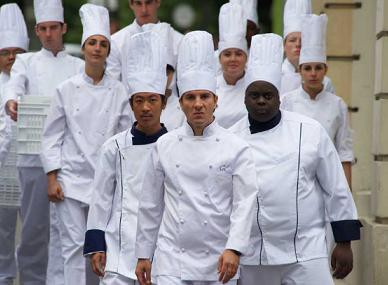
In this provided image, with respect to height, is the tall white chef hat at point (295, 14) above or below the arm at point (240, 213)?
above

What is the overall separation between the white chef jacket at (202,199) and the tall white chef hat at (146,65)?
2.84ft

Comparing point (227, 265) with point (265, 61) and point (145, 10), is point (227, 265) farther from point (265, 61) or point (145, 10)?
point (145, 10)

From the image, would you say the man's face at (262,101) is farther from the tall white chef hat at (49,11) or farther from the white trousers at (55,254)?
the tall white chef hat at (49,11)

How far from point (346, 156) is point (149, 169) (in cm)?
311

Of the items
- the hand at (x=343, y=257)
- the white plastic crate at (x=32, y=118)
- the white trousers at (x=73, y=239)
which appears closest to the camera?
the hand at (x=343, y=257)

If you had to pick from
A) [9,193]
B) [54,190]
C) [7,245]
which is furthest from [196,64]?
[7,245]

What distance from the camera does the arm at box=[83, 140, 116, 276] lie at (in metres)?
8.76

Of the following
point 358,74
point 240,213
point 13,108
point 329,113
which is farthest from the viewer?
point 358,74

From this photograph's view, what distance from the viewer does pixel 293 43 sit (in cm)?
1191

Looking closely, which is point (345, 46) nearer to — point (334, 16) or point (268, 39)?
point (334, 16)

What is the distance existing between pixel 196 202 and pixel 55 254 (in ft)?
11.6

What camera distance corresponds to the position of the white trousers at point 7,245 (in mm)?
12031

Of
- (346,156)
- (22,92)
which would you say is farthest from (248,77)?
(22,92)

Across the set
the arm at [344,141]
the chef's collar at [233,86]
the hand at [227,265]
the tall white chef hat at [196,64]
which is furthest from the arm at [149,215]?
the arm at [344,141]
